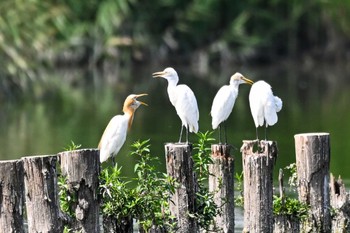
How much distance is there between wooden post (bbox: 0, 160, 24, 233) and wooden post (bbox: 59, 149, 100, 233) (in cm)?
44

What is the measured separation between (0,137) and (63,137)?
5.05ft

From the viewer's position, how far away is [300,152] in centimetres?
1036

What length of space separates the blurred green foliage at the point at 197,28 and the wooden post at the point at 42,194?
35.7 metres

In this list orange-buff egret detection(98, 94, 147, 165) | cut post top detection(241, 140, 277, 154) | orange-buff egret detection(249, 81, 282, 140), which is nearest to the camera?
cut post top detection(241, 140, 277, 154)

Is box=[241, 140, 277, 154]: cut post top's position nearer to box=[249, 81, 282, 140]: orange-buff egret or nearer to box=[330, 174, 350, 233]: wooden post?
box=[249, 81, 282, 140]: orange-buff egret

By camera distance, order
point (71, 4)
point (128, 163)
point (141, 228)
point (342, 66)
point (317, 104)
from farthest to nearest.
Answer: point (342, 66) < point (71, 4) < point (317, 104) < point (128, 163) < point (141, 228)

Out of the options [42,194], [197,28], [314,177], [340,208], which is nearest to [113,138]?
[314,177]

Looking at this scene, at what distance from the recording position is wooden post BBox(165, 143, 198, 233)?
9.62m

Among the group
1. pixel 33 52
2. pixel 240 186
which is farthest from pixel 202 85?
pixel 240 186

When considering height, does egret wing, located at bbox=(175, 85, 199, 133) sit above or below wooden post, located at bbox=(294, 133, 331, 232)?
above

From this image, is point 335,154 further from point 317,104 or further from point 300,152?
point 317,104

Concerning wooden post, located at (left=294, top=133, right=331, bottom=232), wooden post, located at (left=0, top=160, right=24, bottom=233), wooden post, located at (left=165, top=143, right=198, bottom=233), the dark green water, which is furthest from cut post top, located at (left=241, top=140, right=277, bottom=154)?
the dark green water

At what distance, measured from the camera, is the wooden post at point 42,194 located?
8750mm

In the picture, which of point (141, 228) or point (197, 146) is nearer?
point (141, 228)
